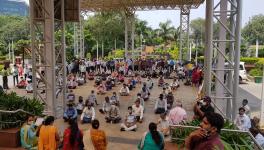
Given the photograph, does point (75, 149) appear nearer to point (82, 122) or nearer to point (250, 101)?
point (82, 122)

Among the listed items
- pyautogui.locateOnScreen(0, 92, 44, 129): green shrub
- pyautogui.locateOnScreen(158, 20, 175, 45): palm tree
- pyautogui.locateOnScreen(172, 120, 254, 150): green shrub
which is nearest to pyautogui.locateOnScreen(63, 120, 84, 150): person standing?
pyautogui.locateOnScreen(172, 120, 254, 150): green shrub

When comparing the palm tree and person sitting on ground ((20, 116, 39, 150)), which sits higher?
the palm tree

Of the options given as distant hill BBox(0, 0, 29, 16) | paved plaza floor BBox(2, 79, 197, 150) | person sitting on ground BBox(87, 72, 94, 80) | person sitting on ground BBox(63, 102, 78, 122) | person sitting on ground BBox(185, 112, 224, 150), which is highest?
distant hill BBox(0, 0, 29, 16)

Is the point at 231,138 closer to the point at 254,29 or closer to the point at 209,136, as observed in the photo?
the point at 209,136

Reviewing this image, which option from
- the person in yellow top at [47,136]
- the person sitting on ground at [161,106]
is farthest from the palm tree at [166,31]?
the person in yellow top at [47,136]

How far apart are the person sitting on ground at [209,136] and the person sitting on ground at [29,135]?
188 inches

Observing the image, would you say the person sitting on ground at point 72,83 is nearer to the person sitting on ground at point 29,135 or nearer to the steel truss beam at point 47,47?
the steel truss beam at point 47,47

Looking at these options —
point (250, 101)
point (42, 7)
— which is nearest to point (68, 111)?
point (42, 7)

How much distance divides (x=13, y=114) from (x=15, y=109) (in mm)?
424

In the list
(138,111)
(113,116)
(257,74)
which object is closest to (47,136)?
(113,116)

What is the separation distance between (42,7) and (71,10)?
214 cm

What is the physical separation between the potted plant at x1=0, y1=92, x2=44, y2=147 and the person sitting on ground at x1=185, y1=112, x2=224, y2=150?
5484 millimetres

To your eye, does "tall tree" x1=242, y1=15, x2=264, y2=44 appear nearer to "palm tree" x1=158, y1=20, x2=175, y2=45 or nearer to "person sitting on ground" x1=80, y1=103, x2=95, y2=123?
"palm tree" x1=158, y1=20, x2=175, y2=45

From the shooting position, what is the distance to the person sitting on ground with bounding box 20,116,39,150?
294 inches
